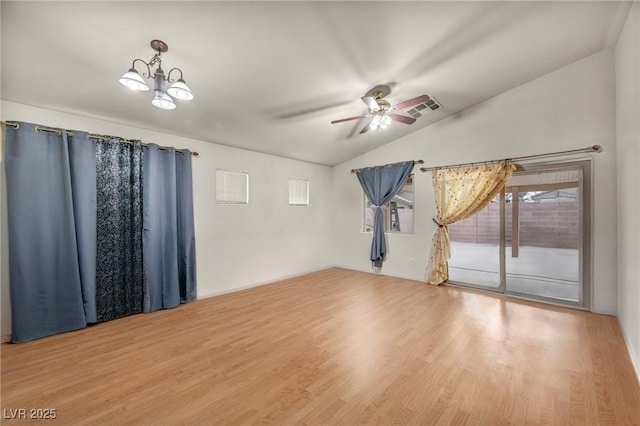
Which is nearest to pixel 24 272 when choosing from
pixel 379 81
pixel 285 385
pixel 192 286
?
pixel 192 286

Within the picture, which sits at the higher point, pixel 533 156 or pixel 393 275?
pixel 533 156

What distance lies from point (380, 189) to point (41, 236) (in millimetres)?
4931

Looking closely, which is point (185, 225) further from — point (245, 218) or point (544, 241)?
point (544, 241)

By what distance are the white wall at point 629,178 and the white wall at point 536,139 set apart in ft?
0.73

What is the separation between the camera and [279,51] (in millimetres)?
2336

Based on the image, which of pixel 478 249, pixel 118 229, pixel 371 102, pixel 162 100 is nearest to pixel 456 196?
Result: pixel 478 249

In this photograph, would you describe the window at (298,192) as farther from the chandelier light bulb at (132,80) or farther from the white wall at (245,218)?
the chandelier light bulb at (132,80)

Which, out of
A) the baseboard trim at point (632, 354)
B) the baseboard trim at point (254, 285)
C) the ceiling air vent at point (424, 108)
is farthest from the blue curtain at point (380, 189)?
the baseboard trim at point (632, 354)

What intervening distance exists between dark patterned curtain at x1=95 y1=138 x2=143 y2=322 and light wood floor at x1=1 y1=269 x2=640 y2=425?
0.91 ft

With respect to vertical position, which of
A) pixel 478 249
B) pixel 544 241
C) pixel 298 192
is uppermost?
pixel 298 192

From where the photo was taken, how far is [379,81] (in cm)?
304

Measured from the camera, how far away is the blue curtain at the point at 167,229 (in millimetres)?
3295

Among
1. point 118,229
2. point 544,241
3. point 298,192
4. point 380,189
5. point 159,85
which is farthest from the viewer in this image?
point 298,192

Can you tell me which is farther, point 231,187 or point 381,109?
point 231,187
